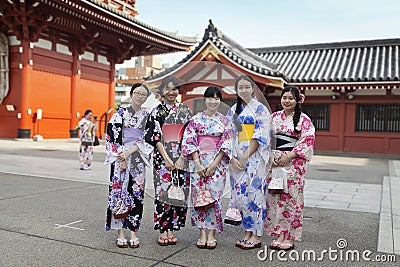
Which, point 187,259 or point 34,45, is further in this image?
point 34,45

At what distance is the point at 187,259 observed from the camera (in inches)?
123

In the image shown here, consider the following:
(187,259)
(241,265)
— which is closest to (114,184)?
(187,259)

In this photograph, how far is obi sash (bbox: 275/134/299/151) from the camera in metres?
3.51

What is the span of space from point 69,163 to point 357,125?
11.6 meters

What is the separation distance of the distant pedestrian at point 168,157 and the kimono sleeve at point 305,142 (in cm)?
108

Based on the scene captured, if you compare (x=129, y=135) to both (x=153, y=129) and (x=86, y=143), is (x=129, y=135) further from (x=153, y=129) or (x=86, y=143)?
(x=86, y=143)

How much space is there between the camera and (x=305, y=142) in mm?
3414

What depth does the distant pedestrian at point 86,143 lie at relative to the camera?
867cm

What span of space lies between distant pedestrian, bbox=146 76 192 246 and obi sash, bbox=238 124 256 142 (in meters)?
0.53

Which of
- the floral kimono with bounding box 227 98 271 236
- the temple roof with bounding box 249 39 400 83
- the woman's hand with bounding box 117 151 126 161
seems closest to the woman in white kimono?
the floral kimono with bounding box 227 98 271 236

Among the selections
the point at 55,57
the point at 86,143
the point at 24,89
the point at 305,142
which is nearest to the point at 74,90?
the point at 55,57

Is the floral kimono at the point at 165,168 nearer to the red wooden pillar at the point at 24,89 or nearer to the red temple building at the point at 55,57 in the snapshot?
the red temple building at the point at 55,57

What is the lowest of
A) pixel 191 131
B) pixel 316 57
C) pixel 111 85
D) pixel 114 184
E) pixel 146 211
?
pixel 146 211

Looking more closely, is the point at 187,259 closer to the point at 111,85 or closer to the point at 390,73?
the point at 390,73
